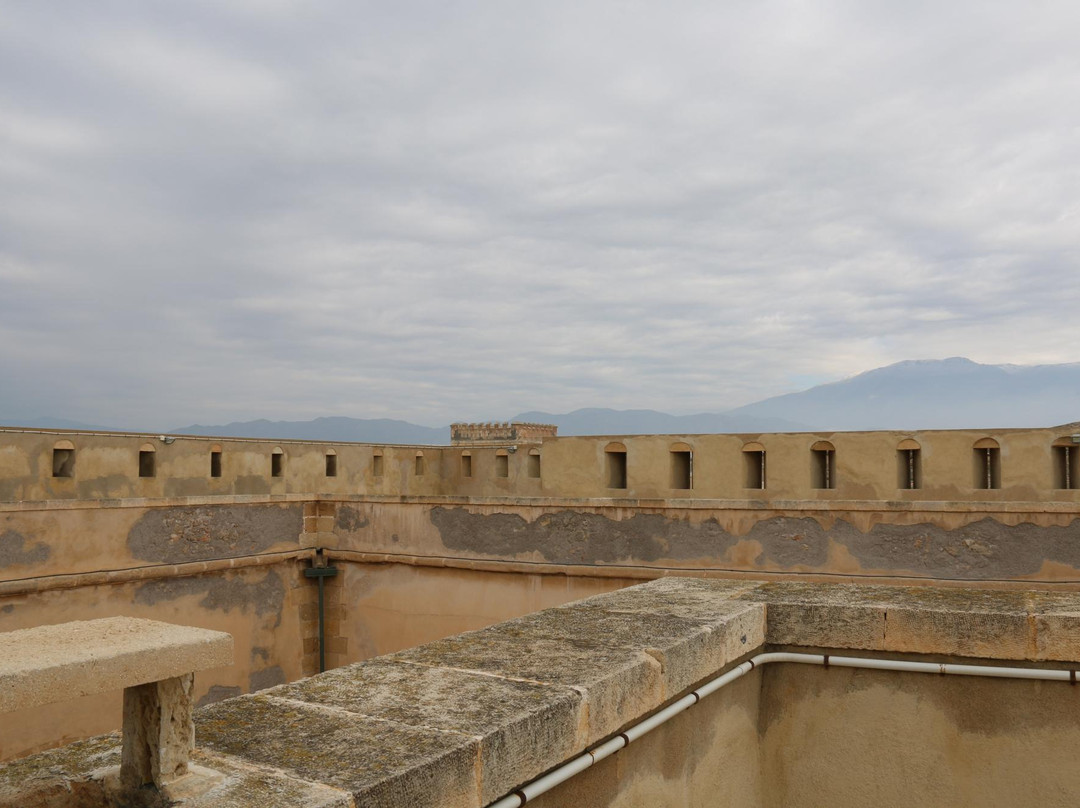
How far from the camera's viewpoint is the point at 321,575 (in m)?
11.3

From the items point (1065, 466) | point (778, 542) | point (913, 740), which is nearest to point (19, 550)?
point (778, 542)

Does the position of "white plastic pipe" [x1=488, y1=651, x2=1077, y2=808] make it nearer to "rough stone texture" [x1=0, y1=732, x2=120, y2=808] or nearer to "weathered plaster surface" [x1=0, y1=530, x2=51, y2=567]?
"rough stone texture" [x1=0, y1=732, x2=120, y2=808]

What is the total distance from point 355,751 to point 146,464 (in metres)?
16.4

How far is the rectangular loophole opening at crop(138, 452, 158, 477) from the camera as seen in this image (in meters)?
16.3

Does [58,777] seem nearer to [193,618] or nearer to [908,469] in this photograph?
[193,618]

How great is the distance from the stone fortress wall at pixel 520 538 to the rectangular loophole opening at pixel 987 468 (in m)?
0.03

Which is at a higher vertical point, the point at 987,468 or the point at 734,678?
the point at 987,468

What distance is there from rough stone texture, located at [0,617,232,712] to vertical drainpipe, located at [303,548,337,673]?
9847mm

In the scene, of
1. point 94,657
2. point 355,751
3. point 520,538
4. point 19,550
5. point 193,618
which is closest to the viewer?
point 94,657

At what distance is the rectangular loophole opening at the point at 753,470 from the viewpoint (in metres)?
12.7

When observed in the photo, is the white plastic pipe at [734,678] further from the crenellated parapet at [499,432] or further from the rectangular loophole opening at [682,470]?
the crenellated parapet at [499,432]

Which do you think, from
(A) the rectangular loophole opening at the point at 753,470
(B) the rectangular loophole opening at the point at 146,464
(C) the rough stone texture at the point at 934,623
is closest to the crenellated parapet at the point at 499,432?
(B) the rectangular loophole opening at the point at 146,464

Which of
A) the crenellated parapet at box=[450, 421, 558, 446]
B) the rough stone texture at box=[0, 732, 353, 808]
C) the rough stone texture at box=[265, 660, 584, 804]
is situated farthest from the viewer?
the crenellated parapet at box=[450, 421, 558, 446]

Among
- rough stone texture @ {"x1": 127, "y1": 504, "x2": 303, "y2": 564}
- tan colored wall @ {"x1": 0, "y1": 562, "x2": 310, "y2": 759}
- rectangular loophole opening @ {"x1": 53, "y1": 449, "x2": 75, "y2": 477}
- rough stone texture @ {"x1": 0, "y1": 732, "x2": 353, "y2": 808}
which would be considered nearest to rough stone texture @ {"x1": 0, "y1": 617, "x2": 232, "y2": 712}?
rough stone texture @ {"x1": 0, "y1": 732, "x2": 353, "y2": 808}
